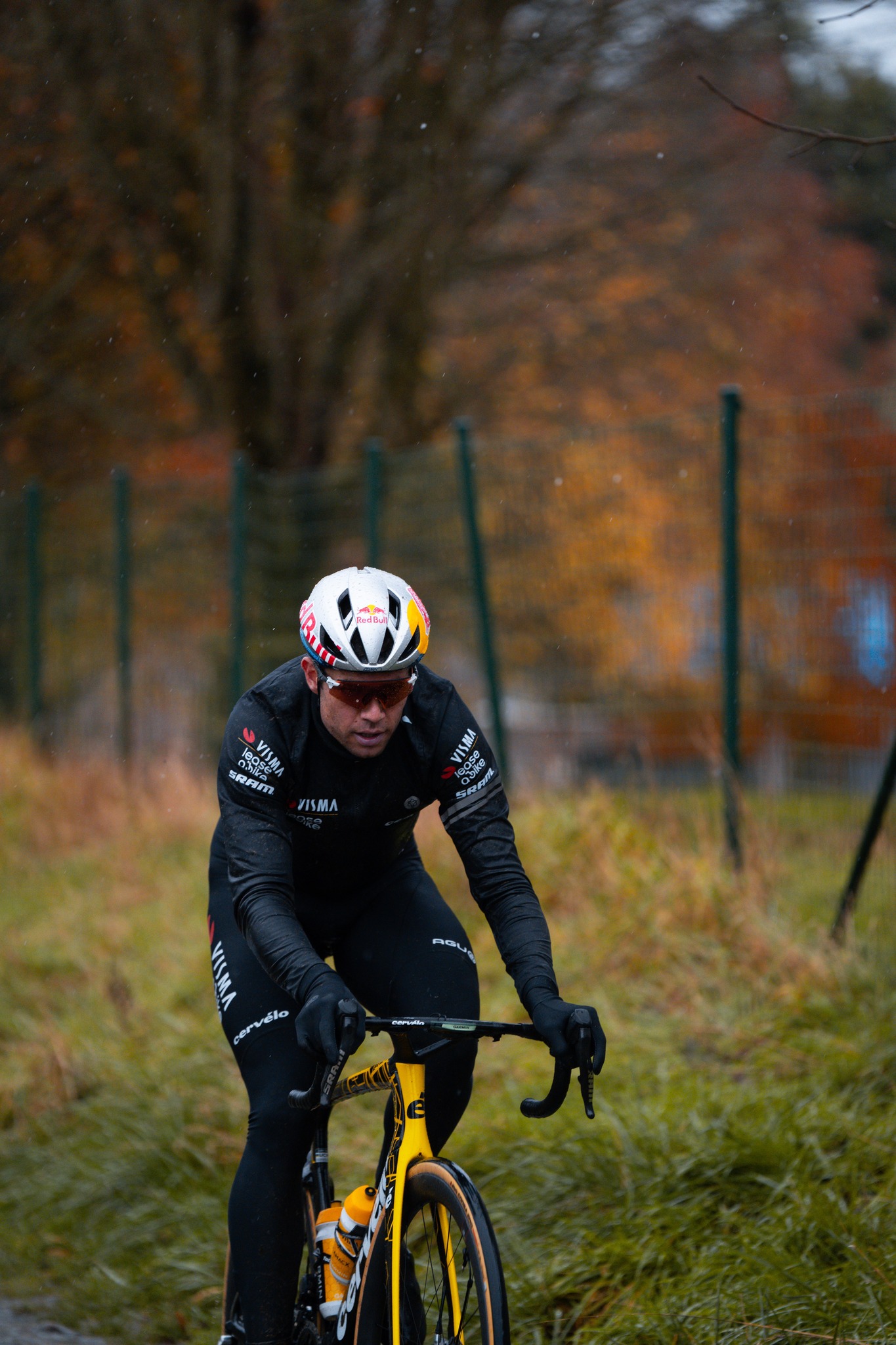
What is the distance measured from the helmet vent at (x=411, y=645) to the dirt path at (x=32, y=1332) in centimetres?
255

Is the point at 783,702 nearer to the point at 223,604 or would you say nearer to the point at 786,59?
the point at 223,604

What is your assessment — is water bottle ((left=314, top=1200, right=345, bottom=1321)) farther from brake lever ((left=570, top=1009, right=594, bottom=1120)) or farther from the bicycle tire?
brake lever ((left=570, top=1009, right=594, bottom=1120))

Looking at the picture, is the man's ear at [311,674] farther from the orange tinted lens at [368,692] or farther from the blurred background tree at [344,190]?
the blurred background tree at [344,190]

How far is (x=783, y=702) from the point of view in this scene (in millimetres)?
7449

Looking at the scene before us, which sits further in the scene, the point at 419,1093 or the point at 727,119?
the point at 727,119

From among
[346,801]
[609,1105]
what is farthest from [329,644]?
[609,1105]

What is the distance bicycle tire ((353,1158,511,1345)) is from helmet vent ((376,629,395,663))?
1.07 m

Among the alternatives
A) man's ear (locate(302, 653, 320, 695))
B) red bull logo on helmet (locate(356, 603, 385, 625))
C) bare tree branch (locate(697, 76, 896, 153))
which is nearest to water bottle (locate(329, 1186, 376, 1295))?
man's ear (locate(302, 653, 320, 695))

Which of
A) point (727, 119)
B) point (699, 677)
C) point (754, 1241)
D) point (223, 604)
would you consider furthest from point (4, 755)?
point (727, 119)

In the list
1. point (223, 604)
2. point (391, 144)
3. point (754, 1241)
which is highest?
point (391, 144)

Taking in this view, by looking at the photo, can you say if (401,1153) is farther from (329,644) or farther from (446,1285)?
(329,644)

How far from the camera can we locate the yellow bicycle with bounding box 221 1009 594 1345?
2.89 metres

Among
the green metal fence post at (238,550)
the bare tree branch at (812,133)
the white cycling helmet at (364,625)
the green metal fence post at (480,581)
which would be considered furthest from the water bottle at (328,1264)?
the green metal fence post at (238,550)

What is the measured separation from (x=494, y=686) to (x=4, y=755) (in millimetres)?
5037
